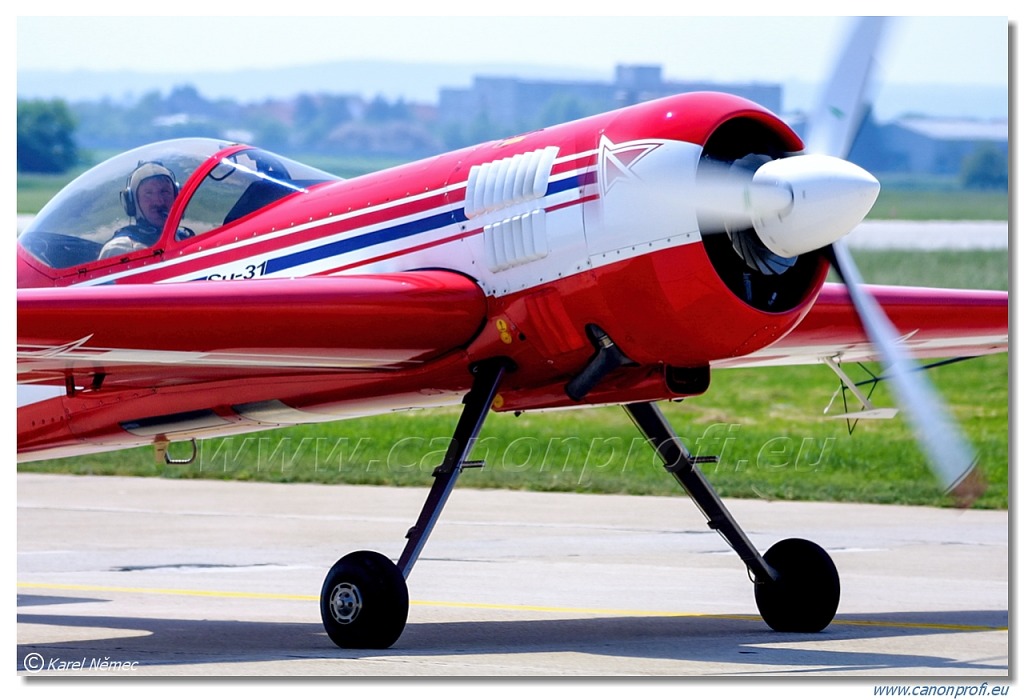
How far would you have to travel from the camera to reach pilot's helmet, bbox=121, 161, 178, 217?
9.44 meters

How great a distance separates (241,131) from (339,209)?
48.4 metres

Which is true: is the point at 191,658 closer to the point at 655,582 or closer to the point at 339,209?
the point at 339,209

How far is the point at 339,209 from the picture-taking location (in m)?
8.83

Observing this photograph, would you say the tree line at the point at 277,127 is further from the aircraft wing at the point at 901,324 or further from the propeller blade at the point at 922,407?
the propeller blade at the point at 922,407

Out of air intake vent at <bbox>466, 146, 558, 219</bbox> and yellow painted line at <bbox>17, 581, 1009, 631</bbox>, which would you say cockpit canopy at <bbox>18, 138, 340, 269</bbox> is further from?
yellow painted line at <bbox>17, 581, 1009, 631</bbox>

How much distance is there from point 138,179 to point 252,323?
2321mm

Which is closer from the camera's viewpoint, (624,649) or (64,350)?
(64,350)

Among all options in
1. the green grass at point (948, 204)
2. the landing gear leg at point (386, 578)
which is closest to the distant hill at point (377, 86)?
the landing gear leg at point (386, 578)

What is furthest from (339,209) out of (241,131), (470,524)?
(241,131)

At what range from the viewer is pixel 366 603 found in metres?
7.90

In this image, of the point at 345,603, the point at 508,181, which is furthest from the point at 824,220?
the point at 345,603

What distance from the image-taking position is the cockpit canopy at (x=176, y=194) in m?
9.37

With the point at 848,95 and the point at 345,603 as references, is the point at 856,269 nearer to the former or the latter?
the point at 848,95

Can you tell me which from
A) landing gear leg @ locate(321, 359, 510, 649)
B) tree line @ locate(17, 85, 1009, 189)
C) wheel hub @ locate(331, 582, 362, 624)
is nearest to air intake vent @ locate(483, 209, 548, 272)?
landing gear leg @ locate(321, 359, 510, 649)
